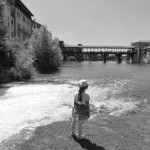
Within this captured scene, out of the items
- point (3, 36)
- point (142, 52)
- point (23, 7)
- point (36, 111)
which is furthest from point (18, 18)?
point (142, 52)

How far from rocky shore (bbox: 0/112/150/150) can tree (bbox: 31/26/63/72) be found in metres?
35.2

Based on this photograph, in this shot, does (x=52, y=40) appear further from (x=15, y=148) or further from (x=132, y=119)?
(x=15, y=148)

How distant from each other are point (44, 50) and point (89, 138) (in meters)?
37.6

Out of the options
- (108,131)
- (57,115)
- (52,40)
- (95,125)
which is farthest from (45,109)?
(52,40)

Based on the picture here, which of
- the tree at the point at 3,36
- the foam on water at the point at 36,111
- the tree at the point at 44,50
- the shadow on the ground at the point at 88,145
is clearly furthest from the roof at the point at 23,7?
the shadow on the ground at the point at 88,145

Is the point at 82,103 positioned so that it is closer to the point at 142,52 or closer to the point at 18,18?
the point at 18,18

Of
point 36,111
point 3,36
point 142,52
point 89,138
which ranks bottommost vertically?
point 36,111

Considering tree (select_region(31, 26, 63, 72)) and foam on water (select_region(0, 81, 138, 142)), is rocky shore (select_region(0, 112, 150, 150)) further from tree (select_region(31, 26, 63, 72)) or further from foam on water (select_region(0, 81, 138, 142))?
tree (select_region(31, 26, 63, 72))

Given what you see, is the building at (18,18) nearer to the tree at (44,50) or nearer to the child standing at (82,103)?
the tree at (44,50)

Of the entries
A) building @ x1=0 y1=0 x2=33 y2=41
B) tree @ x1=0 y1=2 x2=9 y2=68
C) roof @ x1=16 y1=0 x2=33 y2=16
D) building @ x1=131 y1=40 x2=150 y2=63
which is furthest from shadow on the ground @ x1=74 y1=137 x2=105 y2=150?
building @ x1=131 y1=40 x2=150 y2=63

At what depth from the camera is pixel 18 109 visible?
1120cm

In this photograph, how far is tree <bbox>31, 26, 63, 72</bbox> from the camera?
4284 centimetres

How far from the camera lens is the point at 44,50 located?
4306cm

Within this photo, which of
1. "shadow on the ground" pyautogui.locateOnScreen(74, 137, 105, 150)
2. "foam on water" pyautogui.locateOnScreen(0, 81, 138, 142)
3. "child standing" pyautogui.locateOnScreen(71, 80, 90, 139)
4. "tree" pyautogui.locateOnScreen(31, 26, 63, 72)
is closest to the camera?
"shadow on the ground" pyautogui.locateOnScreen(74, 137, 105, 150)
